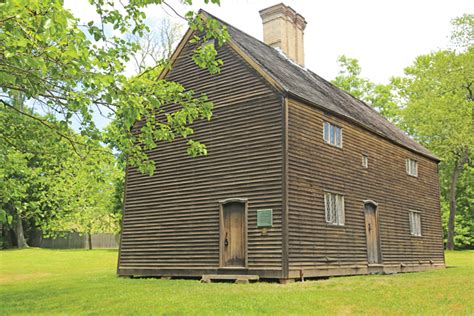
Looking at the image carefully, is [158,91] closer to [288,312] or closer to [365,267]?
[288,312]

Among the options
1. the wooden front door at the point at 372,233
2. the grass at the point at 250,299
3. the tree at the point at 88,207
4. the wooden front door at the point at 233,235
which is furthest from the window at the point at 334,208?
the tree at the point at 88,207

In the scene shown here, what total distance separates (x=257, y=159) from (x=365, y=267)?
23.5 ft

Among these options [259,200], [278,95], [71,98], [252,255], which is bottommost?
[252,255]

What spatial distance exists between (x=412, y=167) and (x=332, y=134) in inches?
355

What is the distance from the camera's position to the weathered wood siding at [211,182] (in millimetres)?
16234

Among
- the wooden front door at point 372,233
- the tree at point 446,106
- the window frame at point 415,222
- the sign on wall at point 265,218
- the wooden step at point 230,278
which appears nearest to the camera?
the wooden step at point 230,278

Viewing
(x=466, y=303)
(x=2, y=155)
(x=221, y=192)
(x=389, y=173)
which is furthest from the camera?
(x=389, y=173)

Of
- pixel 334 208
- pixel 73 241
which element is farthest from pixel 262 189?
pixel 73 241

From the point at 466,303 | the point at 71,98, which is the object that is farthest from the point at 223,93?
the point at 466,303

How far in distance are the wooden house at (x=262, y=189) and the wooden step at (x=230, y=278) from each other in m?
0.27

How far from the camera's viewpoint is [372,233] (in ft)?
67.9

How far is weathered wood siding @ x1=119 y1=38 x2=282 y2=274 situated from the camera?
53.3ft

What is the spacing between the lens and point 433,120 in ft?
134

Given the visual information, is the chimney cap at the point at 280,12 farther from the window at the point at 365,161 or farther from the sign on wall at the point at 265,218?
the sign on wall at the point at 265,218
